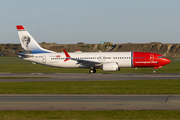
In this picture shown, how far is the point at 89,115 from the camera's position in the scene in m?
13.8

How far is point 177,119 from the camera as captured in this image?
12641 millimetres

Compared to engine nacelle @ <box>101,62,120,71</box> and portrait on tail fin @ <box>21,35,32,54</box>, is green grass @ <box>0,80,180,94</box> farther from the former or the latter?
portrait on tail fin @ <box>21,35,32,54</box>

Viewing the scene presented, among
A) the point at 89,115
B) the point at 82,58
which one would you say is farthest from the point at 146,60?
the point at 89,115

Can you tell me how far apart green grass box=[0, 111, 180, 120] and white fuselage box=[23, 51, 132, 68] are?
3139cm

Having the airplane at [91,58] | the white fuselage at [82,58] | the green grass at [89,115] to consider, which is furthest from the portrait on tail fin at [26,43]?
the green grass at [89,115]

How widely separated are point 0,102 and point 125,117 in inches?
383

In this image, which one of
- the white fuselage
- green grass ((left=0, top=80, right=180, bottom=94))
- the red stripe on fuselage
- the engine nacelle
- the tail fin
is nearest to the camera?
green grass ((left=0, top=80, right=180, bottom=94))

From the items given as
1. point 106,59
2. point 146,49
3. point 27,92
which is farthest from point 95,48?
point 27,92

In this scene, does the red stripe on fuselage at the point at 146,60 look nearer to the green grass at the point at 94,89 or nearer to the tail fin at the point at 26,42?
the green grass at the point at 94,89

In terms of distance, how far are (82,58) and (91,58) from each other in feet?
5.74

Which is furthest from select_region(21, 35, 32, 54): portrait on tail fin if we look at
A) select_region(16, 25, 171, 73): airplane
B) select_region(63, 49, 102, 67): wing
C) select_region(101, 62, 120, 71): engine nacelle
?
select_region(101, 62, 120, 71): engine nacelle

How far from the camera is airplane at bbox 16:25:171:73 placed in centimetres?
4491

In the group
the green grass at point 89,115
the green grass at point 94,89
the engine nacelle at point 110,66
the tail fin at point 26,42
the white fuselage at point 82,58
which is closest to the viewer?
the green grass at point 89,115

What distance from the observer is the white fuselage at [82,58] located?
4544cm
